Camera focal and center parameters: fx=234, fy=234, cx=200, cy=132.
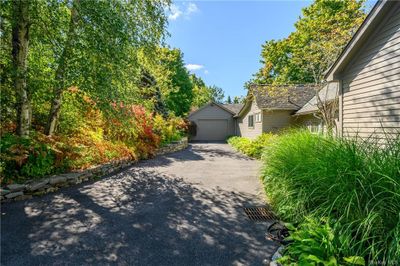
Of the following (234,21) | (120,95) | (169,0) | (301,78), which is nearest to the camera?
(120,95)

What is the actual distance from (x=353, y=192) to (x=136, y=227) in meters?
3.12

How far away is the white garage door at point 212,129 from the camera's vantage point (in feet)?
84.3

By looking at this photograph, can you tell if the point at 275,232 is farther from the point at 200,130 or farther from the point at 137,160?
the point at 200,130

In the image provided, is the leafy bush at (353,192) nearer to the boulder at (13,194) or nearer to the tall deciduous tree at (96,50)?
the tall deciduous tree at (96,50)

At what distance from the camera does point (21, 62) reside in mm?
5367

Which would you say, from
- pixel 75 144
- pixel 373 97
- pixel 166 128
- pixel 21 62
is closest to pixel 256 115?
pixel 166 128

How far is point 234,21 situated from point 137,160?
7719 millimetres

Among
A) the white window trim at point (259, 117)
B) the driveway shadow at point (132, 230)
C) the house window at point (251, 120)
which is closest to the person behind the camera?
the driveway shadow at point (132, 230)

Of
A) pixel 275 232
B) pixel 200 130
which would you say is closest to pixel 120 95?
pixel 275 232

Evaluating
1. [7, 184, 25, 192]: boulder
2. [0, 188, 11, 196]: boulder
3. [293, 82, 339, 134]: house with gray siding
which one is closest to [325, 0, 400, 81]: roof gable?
[293, 82, 339, 134]: house with gray siding

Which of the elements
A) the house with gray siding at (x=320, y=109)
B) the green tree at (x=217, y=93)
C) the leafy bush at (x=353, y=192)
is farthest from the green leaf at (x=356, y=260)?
the green tree at (x=217, y=93)

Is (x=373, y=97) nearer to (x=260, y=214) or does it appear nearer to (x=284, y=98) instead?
(x=260, y=214)

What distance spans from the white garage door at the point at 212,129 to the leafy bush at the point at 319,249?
22948 millimetres

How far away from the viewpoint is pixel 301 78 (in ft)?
81.2
